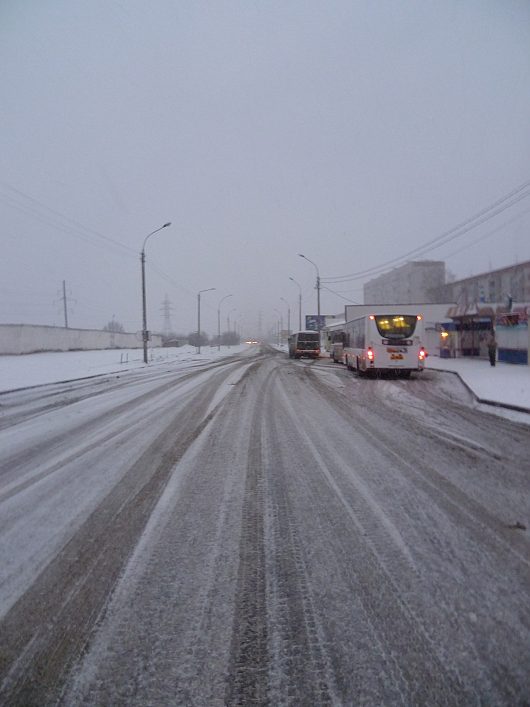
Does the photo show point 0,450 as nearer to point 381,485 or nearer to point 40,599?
point 40,599

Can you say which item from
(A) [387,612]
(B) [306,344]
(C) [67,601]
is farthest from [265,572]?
(B) [306,344]

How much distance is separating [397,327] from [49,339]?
3698cm

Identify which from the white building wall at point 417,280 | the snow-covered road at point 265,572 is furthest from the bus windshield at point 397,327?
the white building wall at point 417,280

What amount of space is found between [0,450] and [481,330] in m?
29.2

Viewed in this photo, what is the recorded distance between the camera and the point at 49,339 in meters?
44.4

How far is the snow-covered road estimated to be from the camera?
2223 mm

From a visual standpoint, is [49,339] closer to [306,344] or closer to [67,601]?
[306,344]

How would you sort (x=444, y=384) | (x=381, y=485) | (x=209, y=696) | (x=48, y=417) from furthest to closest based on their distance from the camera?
1. (x=444, y=384)
2. (x=48, y=417)
3. (x=381, y=485)
4. (x=209, y=696)

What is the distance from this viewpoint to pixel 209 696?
2111 millimetres

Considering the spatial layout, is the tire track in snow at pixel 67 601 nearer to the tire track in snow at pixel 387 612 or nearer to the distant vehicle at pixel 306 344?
the tire track in snow at pixel 387 612

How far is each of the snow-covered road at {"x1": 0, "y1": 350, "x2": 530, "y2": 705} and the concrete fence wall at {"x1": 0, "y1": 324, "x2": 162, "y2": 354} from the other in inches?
1251

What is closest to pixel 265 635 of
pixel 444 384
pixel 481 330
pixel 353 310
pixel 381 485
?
pixel 381 485

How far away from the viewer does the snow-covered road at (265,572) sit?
7.29 feet

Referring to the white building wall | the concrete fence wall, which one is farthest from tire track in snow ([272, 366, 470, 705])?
the white building wall
